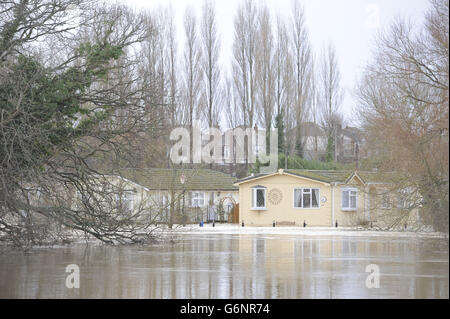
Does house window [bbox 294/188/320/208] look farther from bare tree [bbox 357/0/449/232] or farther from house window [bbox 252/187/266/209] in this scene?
bare tree [bbox 357/0/449/232]

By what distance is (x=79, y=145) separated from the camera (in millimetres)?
21828

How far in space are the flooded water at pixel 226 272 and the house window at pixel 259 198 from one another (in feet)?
68.0

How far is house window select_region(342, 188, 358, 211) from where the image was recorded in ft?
141

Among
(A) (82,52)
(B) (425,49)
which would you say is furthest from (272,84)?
(A) (82,52)

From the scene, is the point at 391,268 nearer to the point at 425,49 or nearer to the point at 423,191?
the point at 423,191

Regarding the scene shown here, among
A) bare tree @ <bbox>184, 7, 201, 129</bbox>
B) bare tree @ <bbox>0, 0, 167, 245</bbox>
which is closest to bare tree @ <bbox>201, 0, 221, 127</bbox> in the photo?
bare tree @ <bbox>184, 7, 201, 129</bbox>

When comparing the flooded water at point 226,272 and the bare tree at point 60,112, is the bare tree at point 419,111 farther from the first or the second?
the bare tree at point 60,112

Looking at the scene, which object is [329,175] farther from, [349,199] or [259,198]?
[259,198]

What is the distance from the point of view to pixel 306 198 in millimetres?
42906

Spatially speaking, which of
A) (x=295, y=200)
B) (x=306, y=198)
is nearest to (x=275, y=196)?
(x=295, y=200)

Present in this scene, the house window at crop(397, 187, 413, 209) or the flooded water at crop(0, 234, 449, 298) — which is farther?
the house window at crop(397, 187, 413, 209)

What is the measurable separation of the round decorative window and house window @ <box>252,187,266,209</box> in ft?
1.52

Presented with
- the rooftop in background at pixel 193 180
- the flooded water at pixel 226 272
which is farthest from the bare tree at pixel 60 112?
the rooftop in background at pixel 193 180

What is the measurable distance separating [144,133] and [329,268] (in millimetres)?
9913
